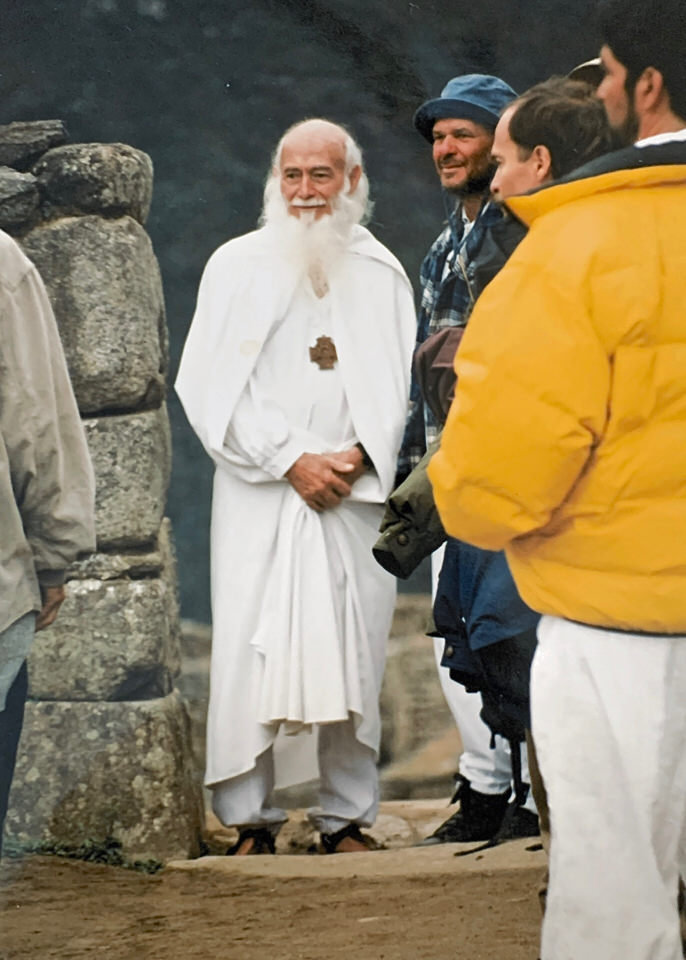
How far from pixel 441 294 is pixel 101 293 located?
0.83 metres

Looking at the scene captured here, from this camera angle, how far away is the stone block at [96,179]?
3271 millimetres

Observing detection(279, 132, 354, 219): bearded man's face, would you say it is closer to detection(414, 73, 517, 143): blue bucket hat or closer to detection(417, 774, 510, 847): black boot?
detection(414, 73, 517, 143): blue bucket hat

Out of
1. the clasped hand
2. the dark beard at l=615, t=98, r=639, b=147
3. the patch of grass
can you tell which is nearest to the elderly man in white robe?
the clasped hand

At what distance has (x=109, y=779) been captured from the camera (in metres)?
3.30

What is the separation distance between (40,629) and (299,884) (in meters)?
0.81

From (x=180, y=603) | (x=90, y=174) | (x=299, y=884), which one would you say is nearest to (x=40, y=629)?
(x=180, y=603)

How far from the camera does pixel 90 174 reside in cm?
338

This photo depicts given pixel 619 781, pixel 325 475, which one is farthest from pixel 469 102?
pixel 619 781

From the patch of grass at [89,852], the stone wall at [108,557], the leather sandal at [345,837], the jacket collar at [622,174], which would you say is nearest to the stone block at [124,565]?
the stone wall at [108,557]

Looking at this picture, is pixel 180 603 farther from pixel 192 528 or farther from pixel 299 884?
pixel 299 884

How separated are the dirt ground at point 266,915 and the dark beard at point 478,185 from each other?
144 cm

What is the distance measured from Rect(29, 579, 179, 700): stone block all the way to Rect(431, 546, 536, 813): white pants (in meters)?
0.69

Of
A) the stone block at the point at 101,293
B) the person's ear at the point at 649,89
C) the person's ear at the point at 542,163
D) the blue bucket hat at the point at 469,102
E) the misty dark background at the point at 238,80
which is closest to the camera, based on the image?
the person's ear at the point at 649,89

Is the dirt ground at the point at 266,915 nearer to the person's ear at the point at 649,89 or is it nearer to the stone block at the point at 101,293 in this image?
the stone block at the point at 101,293
